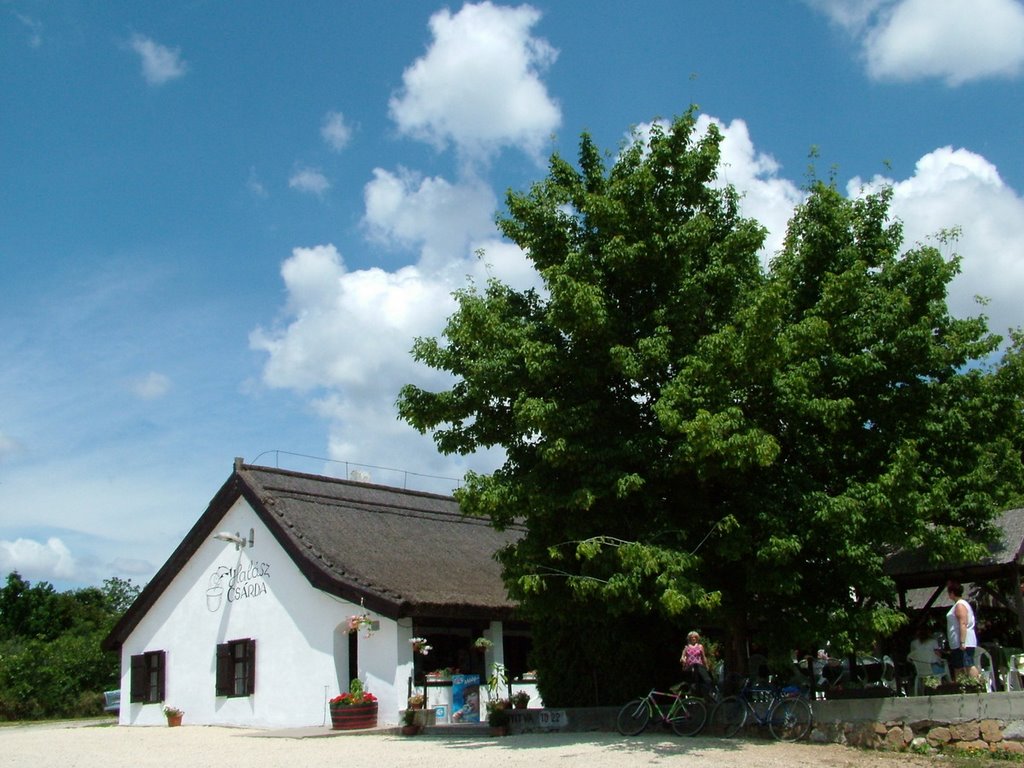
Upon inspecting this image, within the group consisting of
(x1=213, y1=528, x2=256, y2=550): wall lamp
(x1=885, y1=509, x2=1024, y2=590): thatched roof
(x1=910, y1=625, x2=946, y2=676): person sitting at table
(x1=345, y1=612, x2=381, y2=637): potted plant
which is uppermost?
(x1=213, y1=528, x2=256, y2=550): wall lamp

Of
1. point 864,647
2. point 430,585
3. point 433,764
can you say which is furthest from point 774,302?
point 430,585

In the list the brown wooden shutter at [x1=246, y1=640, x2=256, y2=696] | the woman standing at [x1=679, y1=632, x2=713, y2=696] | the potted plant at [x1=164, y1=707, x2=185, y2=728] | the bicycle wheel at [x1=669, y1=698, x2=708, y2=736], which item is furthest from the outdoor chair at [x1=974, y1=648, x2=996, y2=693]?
the potted plant at [x1=164, y1=707, x2=185, y2=728]

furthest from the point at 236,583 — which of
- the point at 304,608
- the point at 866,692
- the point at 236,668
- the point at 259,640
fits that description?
the point at 866,692

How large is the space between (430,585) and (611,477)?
25.6 feet

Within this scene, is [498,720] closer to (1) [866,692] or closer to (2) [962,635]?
(1) [866,692]

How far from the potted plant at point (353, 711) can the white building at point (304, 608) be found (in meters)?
0.27

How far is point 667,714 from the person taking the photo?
14266 mm

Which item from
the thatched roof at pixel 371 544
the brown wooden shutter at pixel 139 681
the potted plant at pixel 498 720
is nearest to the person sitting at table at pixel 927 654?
the potted plant at pixel 498 720

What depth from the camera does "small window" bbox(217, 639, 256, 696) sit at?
71.2ft

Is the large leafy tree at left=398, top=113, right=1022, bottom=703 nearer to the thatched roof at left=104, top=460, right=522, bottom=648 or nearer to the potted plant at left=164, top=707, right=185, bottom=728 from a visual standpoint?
the thatched roof at left=104, top=460, right=522, bottom=648

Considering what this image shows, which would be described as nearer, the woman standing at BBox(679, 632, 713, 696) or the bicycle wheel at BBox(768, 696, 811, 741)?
the bicycle wheel at BBox(768, 696, 811, 741)

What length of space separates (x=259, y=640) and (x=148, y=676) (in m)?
4.79

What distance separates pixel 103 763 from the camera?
46.1 ft

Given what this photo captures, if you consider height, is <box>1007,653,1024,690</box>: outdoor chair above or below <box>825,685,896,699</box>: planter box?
above
